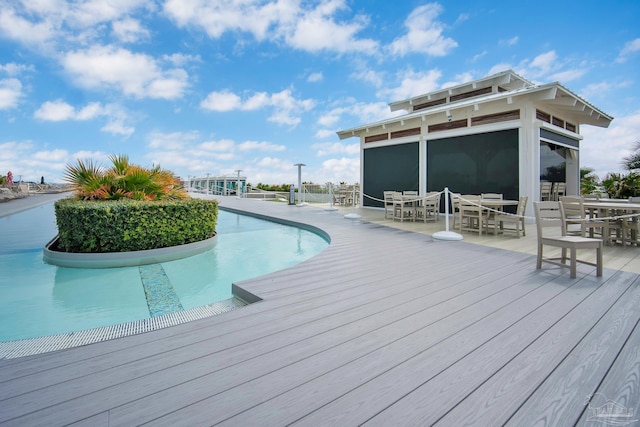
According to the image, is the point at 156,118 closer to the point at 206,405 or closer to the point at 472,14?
the point at 472,14

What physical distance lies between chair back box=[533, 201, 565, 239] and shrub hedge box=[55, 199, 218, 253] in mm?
5446

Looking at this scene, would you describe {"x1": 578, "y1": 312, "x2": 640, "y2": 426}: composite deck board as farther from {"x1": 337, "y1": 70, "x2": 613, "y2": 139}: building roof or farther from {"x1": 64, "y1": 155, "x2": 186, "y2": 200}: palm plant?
{"x1": 337, "y1": 70, "x2": 613, "y2": 139}: building roof

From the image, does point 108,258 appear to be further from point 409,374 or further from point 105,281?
point 409,374

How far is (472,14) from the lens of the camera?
10062 mm

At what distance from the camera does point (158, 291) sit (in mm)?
3791

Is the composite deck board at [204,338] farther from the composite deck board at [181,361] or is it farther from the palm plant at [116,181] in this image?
the palm plant at [116,181]

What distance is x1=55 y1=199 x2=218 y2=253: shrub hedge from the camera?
4.82 meters

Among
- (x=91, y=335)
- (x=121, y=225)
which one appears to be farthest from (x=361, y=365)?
(x=121, y=225)

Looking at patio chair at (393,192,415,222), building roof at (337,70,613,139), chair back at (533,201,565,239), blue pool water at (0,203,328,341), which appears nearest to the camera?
blue pool water at (0,203,328,341)

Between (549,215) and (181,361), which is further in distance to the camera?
(549,215)

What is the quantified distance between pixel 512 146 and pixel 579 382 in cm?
821

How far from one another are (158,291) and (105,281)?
0.99m

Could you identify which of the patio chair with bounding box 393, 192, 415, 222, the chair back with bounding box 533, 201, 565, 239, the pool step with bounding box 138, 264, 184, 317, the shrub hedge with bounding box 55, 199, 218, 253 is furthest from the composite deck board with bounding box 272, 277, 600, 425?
the patio chair with bounding box 393, 192, 415, 222

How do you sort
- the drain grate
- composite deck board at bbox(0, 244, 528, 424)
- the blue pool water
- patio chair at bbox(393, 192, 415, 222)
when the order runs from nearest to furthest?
composite deck board at bbox(0, 244, 528, 424)
the drain grate
the blue pool water
patio chair at bbox(393, 192, 415, 222)
